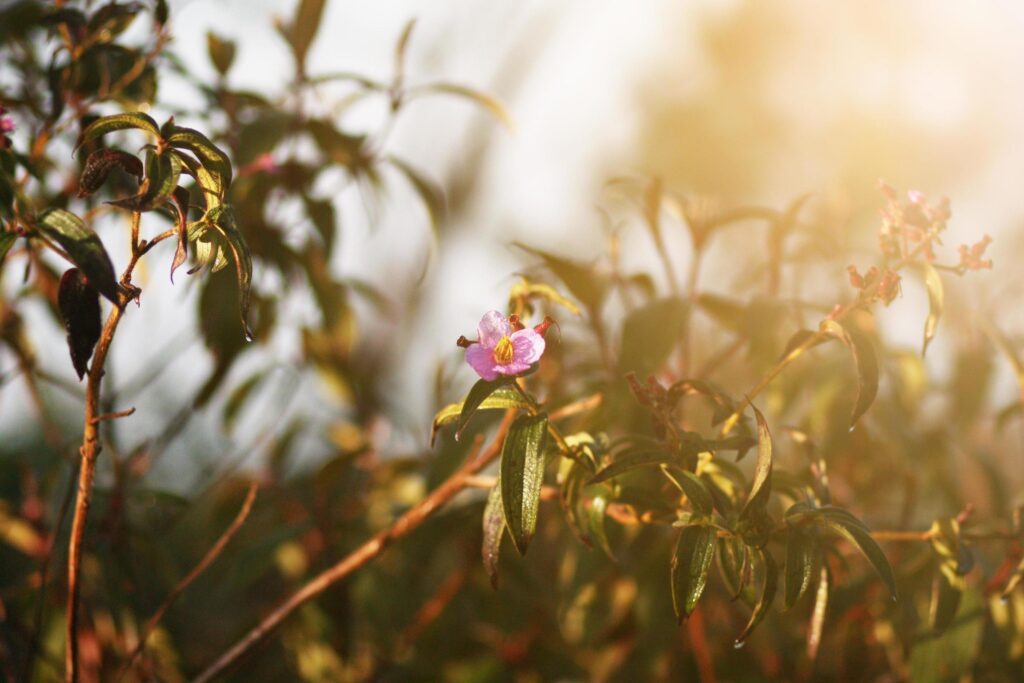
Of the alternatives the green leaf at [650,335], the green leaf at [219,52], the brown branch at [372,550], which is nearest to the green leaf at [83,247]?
the brown branch at [372,550]

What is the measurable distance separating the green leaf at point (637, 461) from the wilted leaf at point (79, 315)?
283mm

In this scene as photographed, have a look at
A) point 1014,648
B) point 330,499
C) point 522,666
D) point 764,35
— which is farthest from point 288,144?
point 764,35

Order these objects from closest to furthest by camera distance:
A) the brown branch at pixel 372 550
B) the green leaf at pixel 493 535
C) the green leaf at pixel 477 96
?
the green leaf at pixel 493 535
the brown branch at pixel 372 550
the green leaf at pixel 477 96

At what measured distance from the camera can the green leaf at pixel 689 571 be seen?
1.71 ft

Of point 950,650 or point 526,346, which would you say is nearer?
point 526,346

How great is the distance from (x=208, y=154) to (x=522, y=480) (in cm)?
25

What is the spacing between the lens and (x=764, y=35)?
3715 millimetres

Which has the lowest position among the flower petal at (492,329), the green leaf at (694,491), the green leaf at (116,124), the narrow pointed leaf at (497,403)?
the green leaf at (694,491)

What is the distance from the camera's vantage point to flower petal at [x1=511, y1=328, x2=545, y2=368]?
0.49 metres

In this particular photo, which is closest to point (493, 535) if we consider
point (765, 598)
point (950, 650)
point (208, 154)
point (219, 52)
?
point (765, 598)

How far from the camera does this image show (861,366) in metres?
0.54

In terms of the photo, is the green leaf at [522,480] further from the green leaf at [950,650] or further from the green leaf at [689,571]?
the green leaf at [950,650]

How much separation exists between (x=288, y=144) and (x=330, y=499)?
50 cm

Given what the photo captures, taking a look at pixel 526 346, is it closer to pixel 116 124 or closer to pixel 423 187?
pixel 116 124
